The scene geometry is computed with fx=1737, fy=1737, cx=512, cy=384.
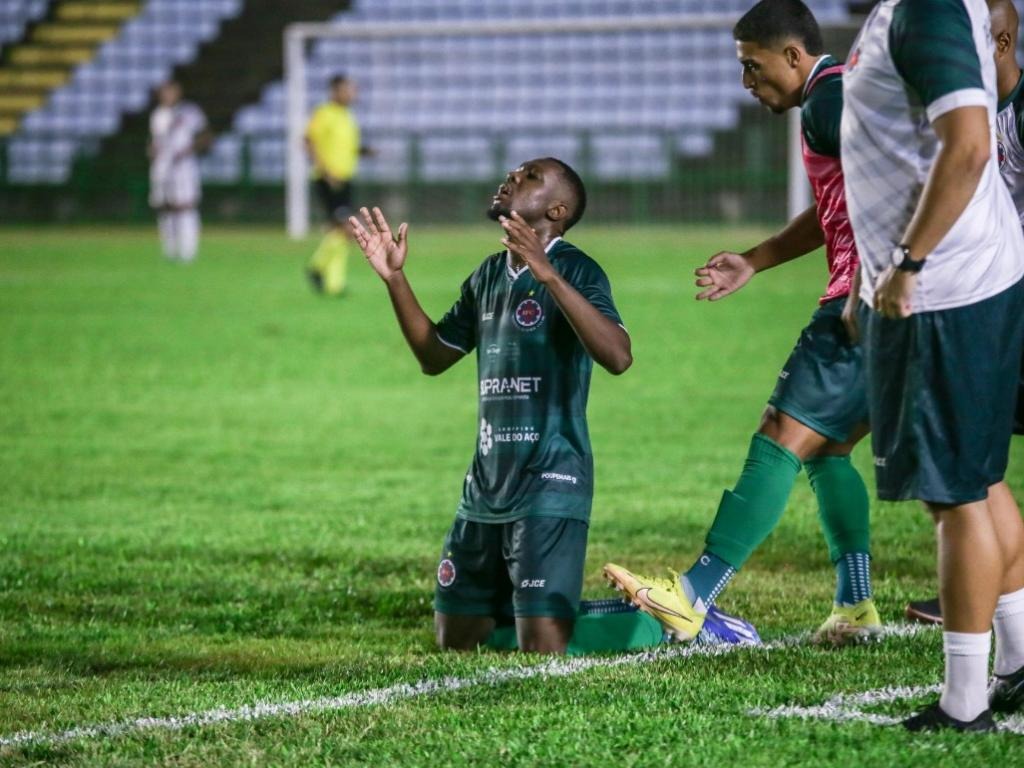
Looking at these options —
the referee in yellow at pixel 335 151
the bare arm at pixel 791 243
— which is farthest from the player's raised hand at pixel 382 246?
the referee in yellow at pixel 335 151

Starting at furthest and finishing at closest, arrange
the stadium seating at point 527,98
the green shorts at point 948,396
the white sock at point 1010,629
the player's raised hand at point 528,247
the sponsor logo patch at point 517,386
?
the stadium seating at point 527,98, the sponsor logo patch at point 517,386, the player's raised hand at point 528,247, the white sock at point 1010,629, the green shorts at point 948,396

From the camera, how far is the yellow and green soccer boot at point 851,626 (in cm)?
478

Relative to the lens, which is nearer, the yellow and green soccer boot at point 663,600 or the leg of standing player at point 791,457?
the yellow and green soccer boot at point 663,600

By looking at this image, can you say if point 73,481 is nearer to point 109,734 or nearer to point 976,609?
point 109,734

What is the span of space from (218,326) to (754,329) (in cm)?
470

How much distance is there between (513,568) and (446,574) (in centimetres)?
25

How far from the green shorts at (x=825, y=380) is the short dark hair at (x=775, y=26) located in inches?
28.4

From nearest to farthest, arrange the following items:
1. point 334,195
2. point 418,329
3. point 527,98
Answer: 1. point 418,329
2. point 334,195
3. point 527,98

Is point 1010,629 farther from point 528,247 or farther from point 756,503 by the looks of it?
point 528,247

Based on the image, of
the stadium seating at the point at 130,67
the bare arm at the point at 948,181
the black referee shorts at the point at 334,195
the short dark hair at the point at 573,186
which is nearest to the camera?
the bare arm at the point at 948,181

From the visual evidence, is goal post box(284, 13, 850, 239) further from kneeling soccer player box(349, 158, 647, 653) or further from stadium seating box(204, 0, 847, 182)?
kneeling soccer player box(349, 158, 647, 653)

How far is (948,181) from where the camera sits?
3.44 metres

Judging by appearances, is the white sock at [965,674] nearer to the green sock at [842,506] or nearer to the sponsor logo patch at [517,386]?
the green sock at [842,506]

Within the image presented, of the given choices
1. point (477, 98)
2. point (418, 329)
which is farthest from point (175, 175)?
point (418, 329)
